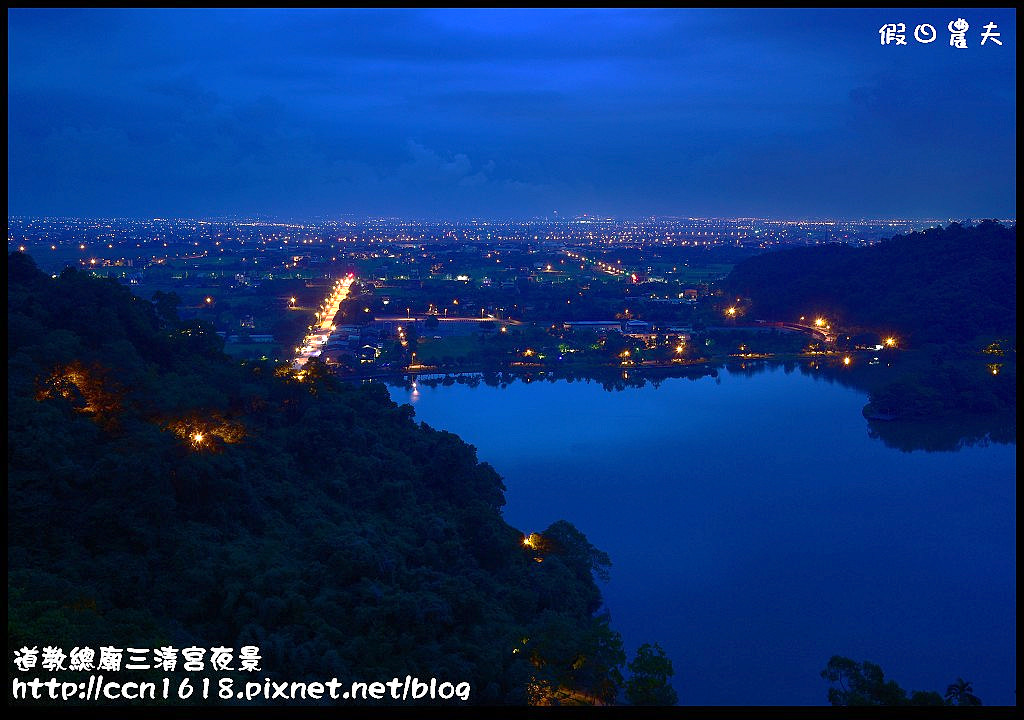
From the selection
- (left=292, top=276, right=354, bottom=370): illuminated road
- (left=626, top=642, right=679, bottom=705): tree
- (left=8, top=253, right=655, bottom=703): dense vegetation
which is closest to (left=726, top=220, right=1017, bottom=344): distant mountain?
(left=292, top=276, right=354, bottom=370): illuminated road

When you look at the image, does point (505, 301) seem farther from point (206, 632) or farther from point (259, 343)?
point (206, 632)

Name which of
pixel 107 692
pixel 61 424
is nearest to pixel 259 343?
pixel 61 424

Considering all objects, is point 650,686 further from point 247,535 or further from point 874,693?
point 247,535

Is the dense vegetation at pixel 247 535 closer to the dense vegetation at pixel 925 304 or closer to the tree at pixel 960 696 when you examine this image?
the tree at pixel 960 696

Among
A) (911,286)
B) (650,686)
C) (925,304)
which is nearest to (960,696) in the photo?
(650,686)

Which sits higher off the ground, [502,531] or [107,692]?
[107,692]

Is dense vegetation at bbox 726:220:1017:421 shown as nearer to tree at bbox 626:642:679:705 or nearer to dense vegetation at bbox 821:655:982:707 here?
dense vegetation at bbox 821:655:982:707
